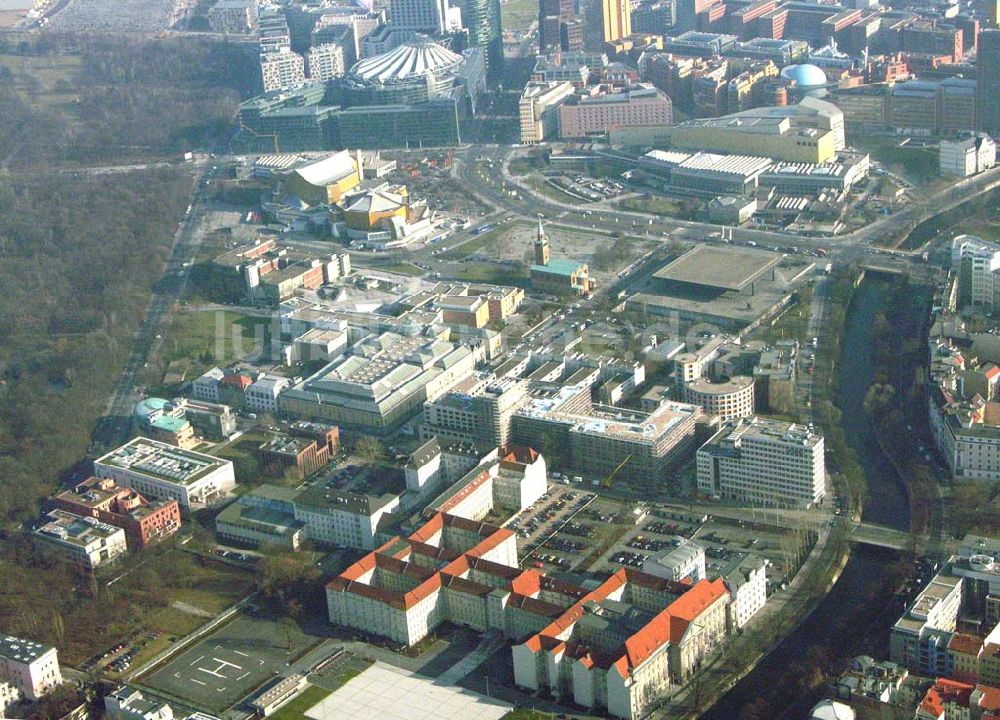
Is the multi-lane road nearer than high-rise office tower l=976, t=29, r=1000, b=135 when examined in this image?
Yes

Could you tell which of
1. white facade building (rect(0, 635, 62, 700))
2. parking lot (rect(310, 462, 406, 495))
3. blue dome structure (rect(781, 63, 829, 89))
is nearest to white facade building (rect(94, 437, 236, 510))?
parking lot (rect(310, 462, 406, 495))

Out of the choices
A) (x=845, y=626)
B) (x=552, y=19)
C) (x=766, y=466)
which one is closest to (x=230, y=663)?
(x=845, y=626)

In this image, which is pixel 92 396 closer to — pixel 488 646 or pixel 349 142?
pixel 488 646

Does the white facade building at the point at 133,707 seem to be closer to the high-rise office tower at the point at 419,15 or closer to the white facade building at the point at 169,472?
the white facade building at the point at 169,472

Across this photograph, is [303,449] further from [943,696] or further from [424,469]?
[943,696]

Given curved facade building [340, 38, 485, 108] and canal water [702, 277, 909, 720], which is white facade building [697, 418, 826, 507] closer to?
canal water [702, 277, 909, 720]
